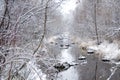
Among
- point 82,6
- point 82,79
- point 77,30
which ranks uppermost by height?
point 82,6

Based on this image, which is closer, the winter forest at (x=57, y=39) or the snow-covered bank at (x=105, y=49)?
the winter forest at (x=57, y=39)

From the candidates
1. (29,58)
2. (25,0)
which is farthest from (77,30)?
(29,58)

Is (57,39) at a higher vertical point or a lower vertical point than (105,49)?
higher

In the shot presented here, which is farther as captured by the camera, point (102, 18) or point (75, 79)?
point (102, 18)

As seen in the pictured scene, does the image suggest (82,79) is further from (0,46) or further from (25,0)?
(0,46)

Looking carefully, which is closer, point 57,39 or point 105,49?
point 105,49

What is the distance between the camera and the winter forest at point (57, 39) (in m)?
3.75

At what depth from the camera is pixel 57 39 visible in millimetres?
33406

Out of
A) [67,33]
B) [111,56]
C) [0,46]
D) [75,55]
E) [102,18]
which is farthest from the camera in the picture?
[67,33]

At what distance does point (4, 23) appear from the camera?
443cm

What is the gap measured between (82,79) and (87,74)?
3.25ft

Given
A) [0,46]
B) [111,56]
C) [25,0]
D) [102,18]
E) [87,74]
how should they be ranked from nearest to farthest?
[0,46] → [25,0] → [87,74] → [111,56] → [102,18]

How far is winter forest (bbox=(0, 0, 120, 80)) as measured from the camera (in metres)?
3.75

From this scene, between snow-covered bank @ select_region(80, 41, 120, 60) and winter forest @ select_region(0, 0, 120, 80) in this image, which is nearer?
winter forest @ select_region(0, 0, 120, 80)
